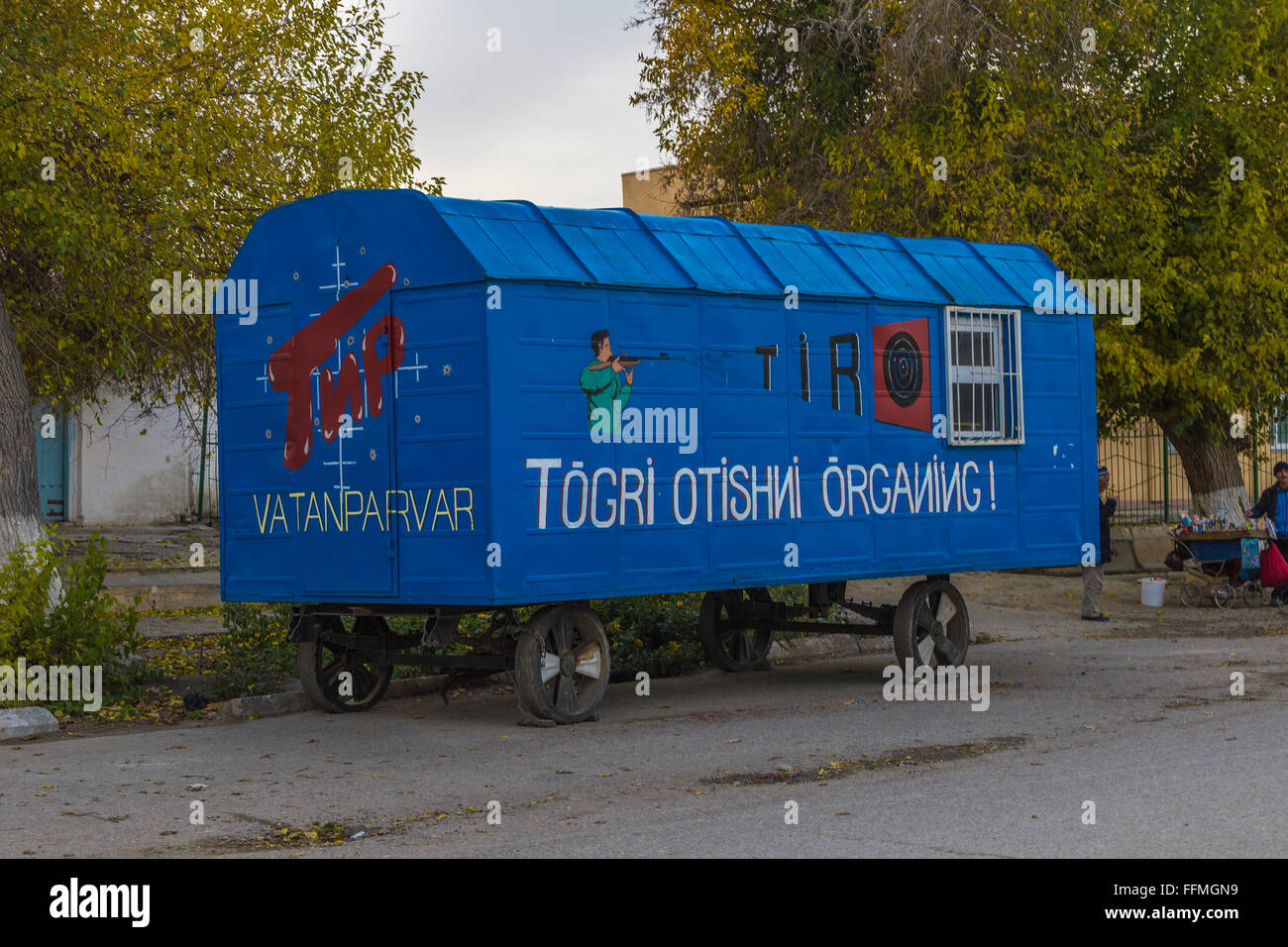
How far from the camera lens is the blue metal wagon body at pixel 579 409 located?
1030 centimetres

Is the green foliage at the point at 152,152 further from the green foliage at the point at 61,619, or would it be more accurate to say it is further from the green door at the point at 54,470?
the green door at the point at 54,470

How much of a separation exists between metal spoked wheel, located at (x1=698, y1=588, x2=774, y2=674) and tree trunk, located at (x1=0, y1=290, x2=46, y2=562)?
5674 mm

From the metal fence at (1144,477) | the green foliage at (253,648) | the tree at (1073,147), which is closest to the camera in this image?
the green foliage at (253,648)

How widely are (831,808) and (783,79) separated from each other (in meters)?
A: 15.5

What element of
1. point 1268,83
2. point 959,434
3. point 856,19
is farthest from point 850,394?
point 1268,83

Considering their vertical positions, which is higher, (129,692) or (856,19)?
(856,19)

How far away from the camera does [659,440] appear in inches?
439

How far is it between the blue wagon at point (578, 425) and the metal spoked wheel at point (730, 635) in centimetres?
38

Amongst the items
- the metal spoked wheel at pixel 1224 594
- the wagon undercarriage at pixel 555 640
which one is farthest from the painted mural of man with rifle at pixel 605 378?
the metal spoked wheel at pixel 1224 594

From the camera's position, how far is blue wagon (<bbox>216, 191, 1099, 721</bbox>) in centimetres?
1033

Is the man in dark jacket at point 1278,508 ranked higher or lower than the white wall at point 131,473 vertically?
lower

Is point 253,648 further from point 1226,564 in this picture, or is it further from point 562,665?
point 1226,564

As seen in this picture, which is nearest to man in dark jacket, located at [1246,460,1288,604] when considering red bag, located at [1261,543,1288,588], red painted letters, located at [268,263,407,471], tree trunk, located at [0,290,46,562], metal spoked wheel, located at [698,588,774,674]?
red bag, located at [1261,543,1288,588]
